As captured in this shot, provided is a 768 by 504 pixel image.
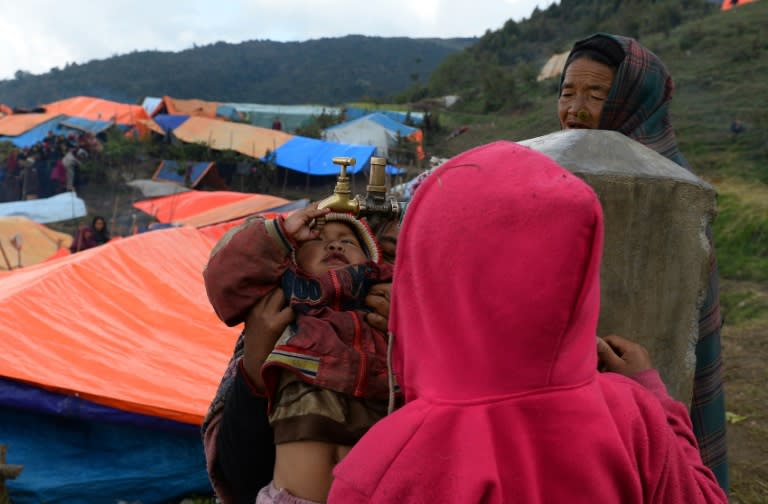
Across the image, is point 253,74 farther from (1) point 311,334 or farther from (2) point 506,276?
(2) point 506,276

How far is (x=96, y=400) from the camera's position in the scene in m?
3.66

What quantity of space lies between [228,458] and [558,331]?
81cm

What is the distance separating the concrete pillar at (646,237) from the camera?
48.5 inches

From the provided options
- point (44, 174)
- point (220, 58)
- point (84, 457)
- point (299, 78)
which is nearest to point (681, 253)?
point (84, 457)

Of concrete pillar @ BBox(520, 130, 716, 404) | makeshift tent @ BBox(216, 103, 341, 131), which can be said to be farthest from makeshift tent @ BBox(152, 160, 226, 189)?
concrete pillar @ BBox(520, 130, 716, 404)

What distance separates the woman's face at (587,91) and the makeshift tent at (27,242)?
8698 mm

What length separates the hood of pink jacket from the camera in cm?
79

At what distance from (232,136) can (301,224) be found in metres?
19.1

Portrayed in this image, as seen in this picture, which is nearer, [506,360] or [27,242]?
[506,360]

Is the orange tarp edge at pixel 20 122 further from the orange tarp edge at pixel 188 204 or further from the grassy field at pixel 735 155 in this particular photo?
the grassy field at pixel 735 155

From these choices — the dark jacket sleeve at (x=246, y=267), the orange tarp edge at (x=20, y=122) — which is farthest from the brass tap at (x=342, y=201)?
the orange tarp edge at (x=20, y=122)

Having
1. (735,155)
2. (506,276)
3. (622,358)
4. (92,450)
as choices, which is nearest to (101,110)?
(735,155)

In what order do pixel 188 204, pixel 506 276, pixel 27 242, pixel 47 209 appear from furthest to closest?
pixel 47 209, pixel 188 204, pixel 27 242, pixel 506 276

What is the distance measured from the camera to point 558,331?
0.80m
